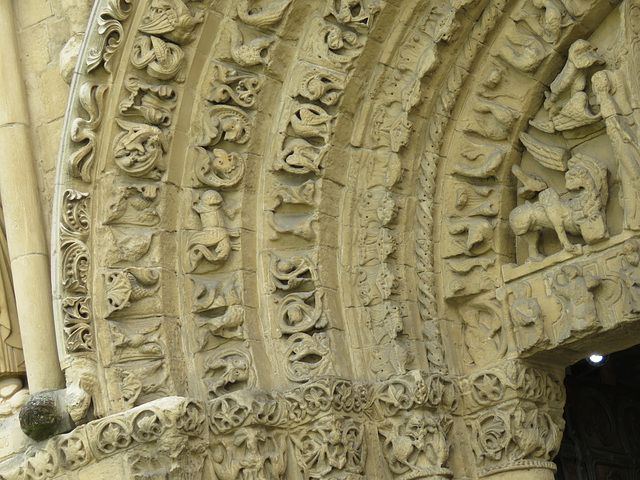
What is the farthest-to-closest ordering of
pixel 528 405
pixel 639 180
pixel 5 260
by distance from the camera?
pixel 5 260 → pixel 528 405 → pixel 639 180

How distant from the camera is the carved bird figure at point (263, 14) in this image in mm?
5445

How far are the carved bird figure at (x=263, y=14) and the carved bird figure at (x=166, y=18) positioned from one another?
0.26 m

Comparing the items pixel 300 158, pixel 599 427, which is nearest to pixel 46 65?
pixel 300 158

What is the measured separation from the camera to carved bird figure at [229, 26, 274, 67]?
545cm

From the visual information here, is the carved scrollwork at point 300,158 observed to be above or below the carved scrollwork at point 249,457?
above

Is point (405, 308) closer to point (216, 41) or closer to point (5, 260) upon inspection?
point (216, 41)

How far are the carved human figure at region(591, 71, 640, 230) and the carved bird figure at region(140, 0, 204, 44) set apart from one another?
6.65 ft

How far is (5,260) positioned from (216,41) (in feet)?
5.27

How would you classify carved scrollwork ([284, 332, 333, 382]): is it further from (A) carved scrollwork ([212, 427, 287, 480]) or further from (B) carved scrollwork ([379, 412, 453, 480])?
(B) carved scrollwork ([379, 412, 453, 480])

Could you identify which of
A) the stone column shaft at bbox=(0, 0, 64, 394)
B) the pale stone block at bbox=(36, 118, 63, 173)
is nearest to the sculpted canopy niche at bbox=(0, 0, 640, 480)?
the stone column shaft at bbox=(0, 0, 64, 394)

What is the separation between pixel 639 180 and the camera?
4938 mm

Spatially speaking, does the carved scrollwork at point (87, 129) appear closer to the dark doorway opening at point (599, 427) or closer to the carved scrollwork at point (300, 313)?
the carved scrollwork at point (300, 313)

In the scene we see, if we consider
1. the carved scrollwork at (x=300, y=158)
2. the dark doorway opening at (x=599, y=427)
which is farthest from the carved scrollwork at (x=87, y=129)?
the dark doorway opening at (x=599, y=427)

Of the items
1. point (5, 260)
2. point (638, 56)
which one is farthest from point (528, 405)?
point (5, 260)
